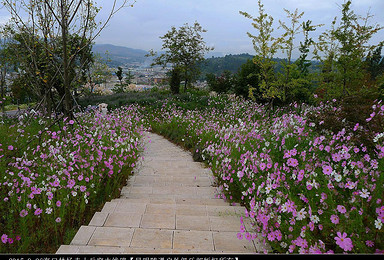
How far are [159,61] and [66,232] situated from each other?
16734mm

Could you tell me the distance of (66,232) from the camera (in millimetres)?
2453

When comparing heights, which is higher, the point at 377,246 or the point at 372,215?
the point at 372,215

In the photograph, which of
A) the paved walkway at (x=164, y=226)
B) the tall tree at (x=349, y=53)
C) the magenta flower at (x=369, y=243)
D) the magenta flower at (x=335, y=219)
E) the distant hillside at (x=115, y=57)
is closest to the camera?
the magenta flower at (x=369, y=243)

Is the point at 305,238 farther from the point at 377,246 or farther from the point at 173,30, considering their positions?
the point at 173,30

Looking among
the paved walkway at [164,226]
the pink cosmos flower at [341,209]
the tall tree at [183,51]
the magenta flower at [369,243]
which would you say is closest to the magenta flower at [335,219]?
the pink cosmos flower at [341,209]

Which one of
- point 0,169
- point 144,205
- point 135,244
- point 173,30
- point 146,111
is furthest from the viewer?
point 173,30

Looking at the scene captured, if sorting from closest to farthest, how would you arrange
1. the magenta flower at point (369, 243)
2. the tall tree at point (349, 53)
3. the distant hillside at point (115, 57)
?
the magenta flower at point (369, 243)
the tall tree at point (349, 53)
the distant hillside at point (115, 57)

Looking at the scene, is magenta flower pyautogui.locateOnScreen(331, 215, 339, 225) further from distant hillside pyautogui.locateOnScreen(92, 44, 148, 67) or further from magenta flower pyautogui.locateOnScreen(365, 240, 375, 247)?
distant hillside pyautogui.locateOnScreen(92, 44, 148, 67)

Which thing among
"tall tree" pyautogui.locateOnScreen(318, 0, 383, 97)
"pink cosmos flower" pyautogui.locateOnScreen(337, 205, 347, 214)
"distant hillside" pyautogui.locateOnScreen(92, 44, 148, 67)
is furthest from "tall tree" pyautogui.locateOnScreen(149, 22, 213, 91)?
"pink cosmos flower" pyautogui.locateOnScreen(337, 205, 347, 214)

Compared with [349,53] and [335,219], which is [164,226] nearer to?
[335,219]

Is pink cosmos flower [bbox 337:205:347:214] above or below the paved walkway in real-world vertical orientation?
above

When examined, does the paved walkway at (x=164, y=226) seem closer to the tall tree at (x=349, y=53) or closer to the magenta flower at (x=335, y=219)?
the magenta flower at (x=335, y=219)

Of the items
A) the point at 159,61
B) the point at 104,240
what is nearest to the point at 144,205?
the point at 104,240

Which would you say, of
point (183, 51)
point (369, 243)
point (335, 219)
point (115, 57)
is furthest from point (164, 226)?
point (115, 57)
